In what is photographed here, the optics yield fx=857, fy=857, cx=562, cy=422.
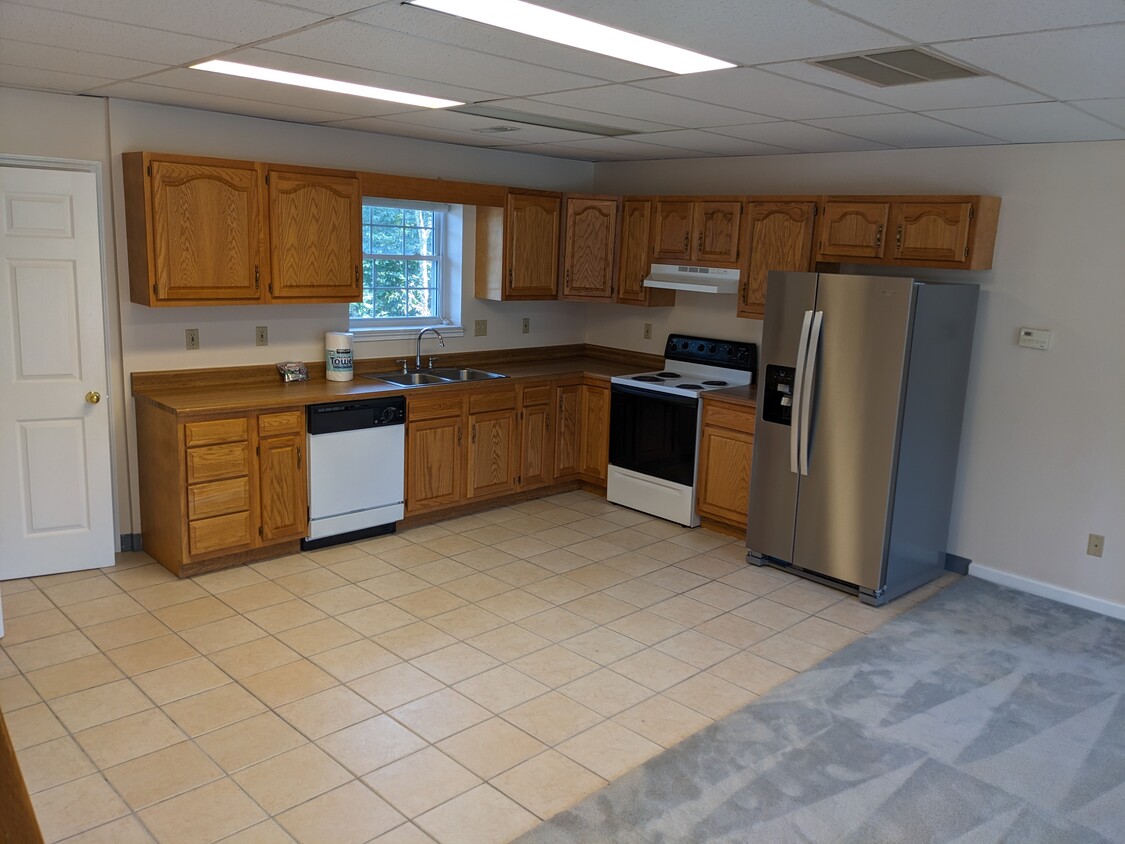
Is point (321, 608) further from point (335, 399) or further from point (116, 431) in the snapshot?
point (116, 431)

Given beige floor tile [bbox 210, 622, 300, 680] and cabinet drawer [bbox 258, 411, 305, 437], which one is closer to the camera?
beige floor tile [bbox 210, 622, 300, 680]

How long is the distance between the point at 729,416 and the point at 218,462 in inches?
113

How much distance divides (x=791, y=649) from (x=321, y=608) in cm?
219

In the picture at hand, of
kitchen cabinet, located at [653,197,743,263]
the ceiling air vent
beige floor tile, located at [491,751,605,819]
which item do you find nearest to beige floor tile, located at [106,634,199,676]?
beige floor tile, located at [491,751,605,819]

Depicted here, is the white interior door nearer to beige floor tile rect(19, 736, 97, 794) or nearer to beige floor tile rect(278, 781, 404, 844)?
beige floor tile rect(19, 736, 97, 794)

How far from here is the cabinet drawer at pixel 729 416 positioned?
5.05m

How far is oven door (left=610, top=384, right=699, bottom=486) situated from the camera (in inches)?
211

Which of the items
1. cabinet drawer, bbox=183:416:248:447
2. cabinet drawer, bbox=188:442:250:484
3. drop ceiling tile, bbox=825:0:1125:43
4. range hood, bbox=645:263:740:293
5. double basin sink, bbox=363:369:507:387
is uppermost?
drop ceiling tile, bbox=825:0:1125:43

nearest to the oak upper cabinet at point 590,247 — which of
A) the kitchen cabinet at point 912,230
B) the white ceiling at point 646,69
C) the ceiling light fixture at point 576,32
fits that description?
the white ceiling at point 646,69

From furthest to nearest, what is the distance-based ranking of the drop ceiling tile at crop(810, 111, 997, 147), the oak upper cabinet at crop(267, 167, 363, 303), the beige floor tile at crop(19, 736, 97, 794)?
the oak upper cabinet at crop(267, 167, 363, 303) < the drop ceiling tile at crop(810, 111, 997, 147) < the beige floor tile at crop(19, 736, 97, 794)

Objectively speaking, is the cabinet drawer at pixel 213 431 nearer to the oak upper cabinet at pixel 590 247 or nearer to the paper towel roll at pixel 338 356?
the paper towel roll at pixel 338 356

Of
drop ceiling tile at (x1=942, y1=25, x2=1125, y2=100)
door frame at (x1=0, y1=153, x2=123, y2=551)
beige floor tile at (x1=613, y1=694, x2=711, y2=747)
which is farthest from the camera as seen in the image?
door frame at (x1=0, y1=153, x2=123, y2=551)

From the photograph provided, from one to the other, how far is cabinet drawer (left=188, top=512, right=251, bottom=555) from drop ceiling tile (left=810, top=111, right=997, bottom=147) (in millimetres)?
3433

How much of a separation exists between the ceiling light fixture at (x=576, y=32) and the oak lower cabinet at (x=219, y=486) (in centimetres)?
263
